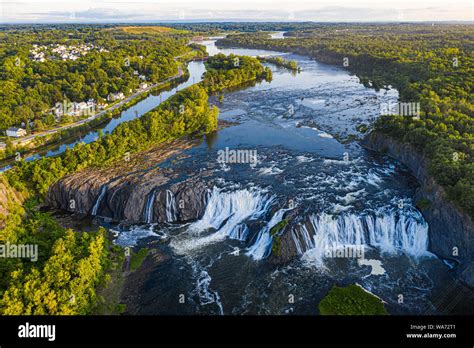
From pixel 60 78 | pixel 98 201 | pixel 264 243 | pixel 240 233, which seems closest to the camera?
pixel 264 243

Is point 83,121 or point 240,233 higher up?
point 83,121

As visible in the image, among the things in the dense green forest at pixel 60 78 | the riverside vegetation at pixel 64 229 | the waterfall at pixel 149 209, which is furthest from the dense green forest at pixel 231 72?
the waterfall at pixel 149 209

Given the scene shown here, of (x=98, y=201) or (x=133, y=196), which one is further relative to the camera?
(x=98, y=201)

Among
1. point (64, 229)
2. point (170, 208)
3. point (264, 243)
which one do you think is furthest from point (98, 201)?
point (264, 243)

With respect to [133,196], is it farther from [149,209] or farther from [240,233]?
[240,233]

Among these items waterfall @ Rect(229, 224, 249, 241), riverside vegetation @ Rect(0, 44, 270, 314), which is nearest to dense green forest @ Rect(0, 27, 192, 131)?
riverside vegetation @ Rect(0, 44, 270, 314)

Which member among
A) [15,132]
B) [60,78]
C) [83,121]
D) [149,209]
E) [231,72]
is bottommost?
[149,209]

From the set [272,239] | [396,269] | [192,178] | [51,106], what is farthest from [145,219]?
[51,106]
